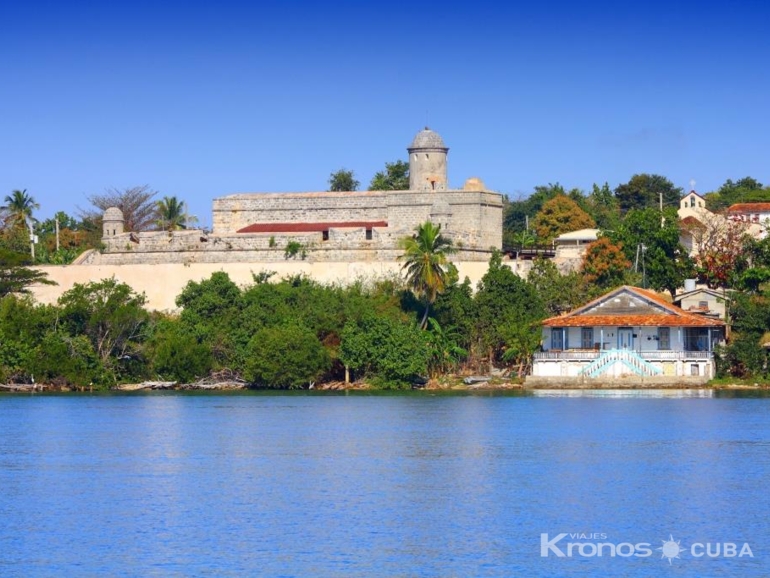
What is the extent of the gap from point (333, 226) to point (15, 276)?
11.5 meters

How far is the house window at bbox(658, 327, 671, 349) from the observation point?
49.5 m

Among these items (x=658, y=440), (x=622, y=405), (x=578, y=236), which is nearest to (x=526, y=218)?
(x=578, y=236)

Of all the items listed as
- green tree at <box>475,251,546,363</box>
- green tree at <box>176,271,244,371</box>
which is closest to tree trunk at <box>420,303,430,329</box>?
green tree at <box>475,251,546,363</box>

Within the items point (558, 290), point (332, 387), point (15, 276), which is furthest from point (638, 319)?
point (15, 276)

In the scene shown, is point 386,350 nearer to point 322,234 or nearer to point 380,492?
point 322,234

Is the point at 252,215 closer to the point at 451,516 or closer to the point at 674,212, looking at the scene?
the point at 674,212

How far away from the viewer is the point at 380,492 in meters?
24.8

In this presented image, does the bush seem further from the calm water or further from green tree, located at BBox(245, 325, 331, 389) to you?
the calm water

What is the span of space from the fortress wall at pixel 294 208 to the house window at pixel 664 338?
40.7 ft

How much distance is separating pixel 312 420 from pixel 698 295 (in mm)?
18621

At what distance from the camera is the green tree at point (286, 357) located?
48094 mm

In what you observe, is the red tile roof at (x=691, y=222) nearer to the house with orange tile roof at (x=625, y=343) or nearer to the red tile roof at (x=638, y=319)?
the red tile roof at (x=638, y=319)

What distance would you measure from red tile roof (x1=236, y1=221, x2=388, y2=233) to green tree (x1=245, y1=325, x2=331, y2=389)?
852cm

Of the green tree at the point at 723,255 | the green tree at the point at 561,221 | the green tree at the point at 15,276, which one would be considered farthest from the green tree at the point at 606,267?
the green tree at the point at 15,276
